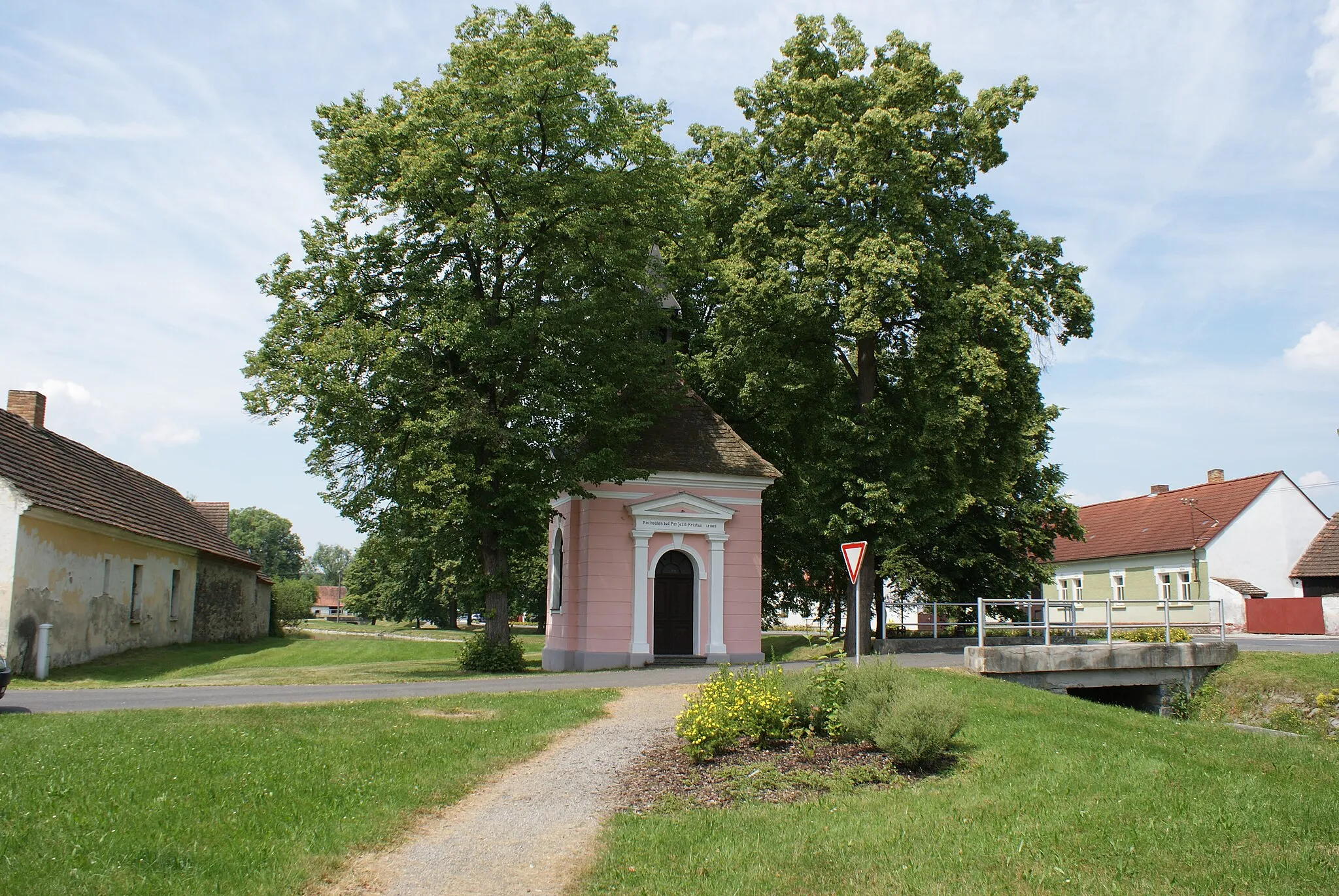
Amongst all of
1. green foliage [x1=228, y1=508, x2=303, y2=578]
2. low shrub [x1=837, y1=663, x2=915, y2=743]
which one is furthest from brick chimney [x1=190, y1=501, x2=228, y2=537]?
green foliage [x1=228, y1=508, x2=303, y2=578]

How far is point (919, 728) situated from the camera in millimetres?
9984

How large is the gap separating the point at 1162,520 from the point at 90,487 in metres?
44.0

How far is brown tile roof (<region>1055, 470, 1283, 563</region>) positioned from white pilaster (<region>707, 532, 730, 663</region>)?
20116 mm

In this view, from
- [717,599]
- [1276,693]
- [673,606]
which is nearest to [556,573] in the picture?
[673,606]

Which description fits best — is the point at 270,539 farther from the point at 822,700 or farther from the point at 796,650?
the point at 822,700

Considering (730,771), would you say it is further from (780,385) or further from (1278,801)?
(780,385)

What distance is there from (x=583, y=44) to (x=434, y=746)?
58.0 ft

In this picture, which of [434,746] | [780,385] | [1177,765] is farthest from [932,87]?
[434,746]

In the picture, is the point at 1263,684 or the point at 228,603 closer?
the point at 1263,684

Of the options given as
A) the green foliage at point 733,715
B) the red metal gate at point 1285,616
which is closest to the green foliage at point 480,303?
the green foliage at point 733,715

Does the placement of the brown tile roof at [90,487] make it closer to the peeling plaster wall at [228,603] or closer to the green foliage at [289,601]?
the peeling plaster wall at [228,603]

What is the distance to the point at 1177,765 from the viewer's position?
33.9 feet

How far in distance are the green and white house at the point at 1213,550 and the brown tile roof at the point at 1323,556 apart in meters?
1.34

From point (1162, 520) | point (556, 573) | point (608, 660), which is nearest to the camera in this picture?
point (608, 660)
